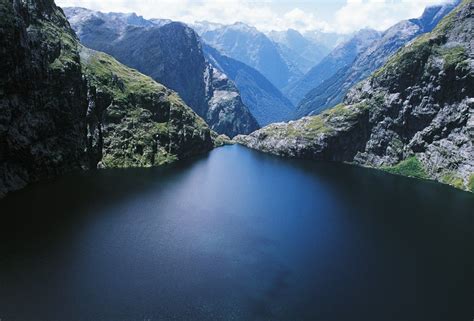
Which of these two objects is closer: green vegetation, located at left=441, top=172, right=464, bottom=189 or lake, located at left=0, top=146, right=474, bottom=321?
lake, located at left=0, top=146, right=474, bottom=321

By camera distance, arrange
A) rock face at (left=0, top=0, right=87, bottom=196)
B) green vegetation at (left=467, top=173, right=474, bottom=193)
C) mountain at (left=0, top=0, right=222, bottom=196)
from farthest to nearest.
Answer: green vegetation at (left=467, top=173, right=474, bottom=193), mountain at (left=0, top=0, right=222, bottom=196), rock face at (left=0, top=0, right=87, bottom=196)

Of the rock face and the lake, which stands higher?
the rock face

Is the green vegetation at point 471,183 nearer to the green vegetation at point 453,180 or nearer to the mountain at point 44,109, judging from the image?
the green vegetation at point 453,180

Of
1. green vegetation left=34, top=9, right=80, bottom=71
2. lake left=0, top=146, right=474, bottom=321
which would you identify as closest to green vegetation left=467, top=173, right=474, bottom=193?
lake left=0, top=146, right=474, bottom=321

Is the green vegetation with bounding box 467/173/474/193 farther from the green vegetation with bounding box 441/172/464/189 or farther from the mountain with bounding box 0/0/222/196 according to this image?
the mountain with bounding box 0/0/222/196

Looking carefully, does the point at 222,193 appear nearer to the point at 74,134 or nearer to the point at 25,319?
the point at 74,134
